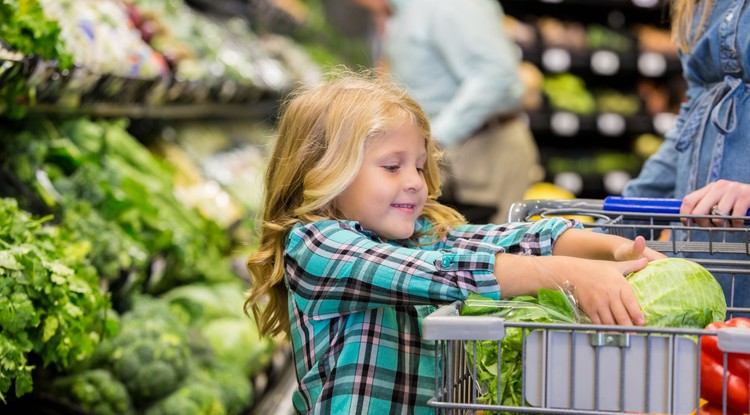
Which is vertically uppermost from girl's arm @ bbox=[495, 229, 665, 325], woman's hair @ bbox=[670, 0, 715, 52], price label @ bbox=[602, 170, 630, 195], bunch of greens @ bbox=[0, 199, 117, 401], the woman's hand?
woman's hair @ bbox=[670, 0, 715, 52]

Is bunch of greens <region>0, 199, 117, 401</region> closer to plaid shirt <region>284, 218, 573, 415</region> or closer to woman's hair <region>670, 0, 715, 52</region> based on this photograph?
plaid shirt <region>284, 218, 573, 415</region>

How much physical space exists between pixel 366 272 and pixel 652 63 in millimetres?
6585

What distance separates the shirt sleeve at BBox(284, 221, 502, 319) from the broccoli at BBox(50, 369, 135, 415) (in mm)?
929

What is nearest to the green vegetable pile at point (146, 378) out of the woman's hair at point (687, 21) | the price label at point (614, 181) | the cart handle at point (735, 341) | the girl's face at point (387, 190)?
the girl's face at point (387, 190)

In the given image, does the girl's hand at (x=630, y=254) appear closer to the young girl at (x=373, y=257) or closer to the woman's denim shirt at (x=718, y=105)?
the young girl at (x=373, y=257)

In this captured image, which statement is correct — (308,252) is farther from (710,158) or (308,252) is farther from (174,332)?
(174,332)

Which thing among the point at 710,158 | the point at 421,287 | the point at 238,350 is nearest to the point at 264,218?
the point at 421,287

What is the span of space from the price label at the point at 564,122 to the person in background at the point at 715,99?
5198 mm

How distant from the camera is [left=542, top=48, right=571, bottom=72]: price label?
7746 mm

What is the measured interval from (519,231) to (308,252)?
44cm

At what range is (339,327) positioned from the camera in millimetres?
1720

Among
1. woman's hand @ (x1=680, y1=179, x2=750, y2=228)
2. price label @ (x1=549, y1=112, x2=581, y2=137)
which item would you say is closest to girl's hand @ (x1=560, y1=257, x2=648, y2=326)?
woman's hand @ (x1=680, y1=179, x2=750, y2=228)

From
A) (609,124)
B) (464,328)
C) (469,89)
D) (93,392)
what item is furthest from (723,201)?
(609,124)

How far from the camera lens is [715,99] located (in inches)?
89.9
